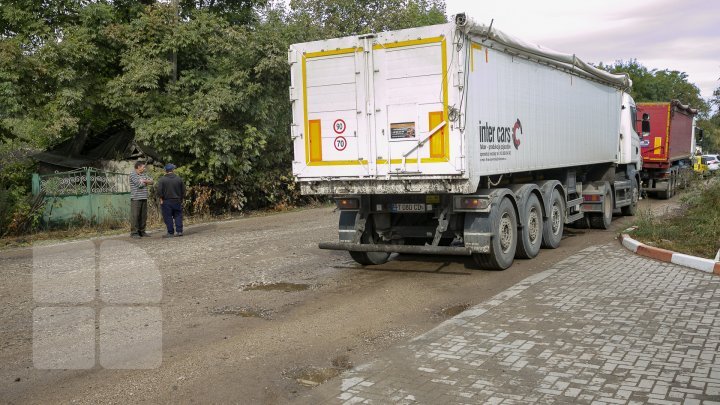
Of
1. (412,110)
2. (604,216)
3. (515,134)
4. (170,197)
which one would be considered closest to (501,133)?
(515,134)

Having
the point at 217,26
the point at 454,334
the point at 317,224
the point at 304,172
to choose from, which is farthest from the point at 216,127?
the point at 454,334

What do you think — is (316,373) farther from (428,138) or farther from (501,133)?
(501,133)

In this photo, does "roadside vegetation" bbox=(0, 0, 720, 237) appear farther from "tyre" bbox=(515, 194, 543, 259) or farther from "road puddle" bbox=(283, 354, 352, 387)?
"road puddle" bbox=(283, 354, 352, 387)

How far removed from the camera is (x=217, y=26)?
17.8 metres

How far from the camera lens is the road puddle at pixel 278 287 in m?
8.40

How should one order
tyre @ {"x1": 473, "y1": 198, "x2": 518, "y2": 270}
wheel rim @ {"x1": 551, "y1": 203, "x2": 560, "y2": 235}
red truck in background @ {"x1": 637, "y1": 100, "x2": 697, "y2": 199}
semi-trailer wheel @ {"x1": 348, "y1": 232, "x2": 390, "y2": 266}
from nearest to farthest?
tyre @ {"x1": 473, "y1": 198, "x2": 518, "y2": 270} < semi-trailer wheel @ {"x1": 348, "y1": 232, "x2": 390, "y2": 266} < wheel rim @ {"x1": 551, "y1": 203, "x2": 560, "y2": 235} < red truck in background @ {"x1": 637, "y1": 100, "x2": 697, "y2": 199}

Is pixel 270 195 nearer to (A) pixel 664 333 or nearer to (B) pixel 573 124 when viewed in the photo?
(B) pixel 573 124

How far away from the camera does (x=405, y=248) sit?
8.76 meters

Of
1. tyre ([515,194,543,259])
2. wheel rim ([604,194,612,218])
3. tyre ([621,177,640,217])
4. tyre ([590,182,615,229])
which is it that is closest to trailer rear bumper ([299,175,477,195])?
tyre ([515,194,543,259])

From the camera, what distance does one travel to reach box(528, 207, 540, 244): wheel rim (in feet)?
33.9

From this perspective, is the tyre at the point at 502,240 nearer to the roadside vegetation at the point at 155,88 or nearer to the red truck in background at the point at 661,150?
the roadside vegetation at the point at 155,88

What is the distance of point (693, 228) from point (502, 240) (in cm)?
373

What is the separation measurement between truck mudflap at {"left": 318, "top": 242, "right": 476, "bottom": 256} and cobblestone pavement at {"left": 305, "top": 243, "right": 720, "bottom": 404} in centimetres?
122

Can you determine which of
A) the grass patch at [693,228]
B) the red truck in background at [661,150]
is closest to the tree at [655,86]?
the red truck in background at [661,150]
